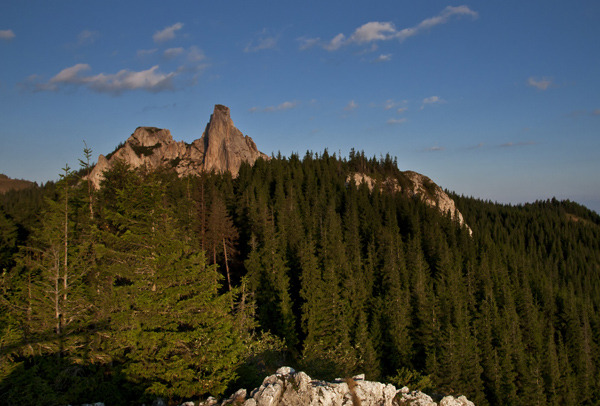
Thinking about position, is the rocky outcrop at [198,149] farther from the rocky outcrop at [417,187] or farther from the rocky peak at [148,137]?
the rocky outcrop at [417,187]

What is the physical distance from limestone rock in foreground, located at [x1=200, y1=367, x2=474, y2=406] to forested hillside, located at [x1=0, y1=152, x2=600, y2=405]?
9.83 feet

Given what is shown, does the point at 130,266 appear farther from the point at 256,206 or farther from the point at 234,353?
the point at 256,206

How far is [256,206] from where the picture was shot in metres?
58.3

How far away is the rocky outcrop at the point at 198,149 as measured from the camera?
12169 cm

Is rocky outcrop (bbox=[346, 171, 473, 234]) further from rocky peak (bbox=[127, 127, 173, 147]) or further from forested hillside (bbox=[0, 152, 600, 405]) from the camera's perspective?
rocky peak (bbox=[127, 127, 173, 147])

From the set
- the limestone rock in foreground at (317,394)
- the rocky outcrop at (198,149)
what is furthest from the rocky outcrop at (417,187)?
the limestone rock in foreground at (317,394)

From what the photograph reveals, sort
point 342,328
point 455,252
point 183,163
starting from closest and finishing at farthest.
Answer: point 342,328 → point 455,252 → point 183,163

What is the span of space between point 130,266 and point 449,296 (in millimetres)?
51962

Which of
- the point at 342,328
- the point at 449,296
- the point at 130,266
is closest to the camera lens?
the point at 130,266

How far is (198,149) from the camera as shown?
12781cm

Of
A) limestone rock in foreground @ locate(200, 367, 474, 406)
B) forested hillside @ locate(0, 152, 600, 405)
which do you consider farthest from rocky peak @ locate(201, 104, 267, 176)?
limestone rock in foreground @ locate(200, 367, 474, 406)

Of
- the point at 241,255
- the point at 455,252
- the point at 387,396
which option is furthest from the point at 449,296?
the point at 387,396

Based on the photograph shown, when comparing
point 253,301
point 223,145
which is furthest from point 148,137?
point 253,301

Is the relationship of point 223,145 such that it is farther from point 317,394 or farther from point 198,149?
point 317,394
